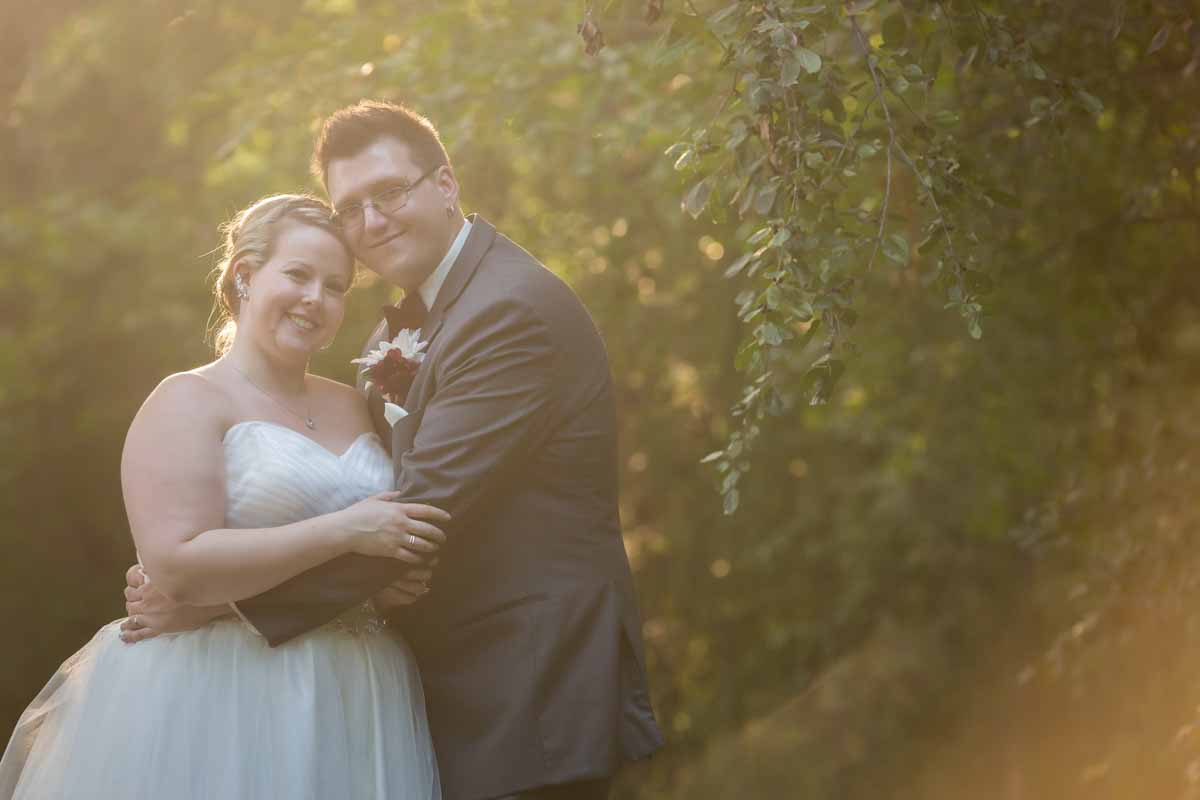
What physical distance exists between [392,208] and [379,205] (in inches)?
1.3

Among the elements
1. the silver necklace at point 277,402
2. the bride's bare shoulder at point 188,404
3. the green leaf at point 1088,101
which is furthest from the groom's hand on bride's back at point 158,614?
the green leaf at point 1088,101

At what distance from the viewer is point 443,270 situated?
150 inches

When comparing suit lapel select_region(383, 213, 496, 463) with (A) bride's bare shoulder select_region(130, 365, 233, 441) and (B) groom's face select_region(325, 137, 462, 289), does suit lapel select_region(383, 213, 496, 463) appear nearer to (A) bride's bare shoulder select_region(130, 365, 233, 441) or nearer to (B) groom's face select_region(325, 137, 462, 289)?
(B) groom's face select_region(325, 137, 462, 289)

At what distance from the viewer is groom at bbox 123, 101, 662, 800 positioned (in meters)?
3.40

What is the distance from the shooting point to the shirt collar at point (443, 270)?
3.80 metres

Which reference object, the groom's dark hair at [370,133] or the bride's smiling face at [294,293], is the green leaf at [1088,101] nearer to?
the groom's dark hair at [370,133]

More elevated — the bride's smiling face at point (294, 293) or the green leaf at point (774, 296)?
the bride's smiling face at point (294, 293)

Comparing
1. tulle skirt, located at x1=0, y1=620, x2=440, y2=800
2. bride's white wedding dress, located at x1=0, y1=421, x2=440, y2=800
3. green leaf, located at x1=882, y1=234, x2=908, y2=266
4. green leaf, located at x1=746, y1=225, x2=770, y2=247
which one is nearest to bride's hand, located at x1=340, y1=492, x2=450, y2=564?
bride's white wedding dress, located at x1=0, y1=421, x2=440, y2=800

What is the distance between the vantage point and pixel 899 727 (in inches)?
438

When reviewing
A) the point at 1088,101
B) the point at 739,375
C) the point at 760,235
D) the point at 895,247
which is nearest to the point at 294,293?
the point at 760,235

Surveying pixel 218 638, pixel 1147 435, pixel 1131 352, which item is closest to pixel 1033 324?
pixel 1131 352

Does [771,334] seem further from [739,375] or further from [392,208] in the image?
[739,375]

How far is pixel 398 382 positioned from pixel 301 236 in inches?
17.2

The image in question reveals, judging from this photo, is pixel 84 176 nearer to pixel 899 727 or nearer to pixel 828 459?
pixel 828 459
